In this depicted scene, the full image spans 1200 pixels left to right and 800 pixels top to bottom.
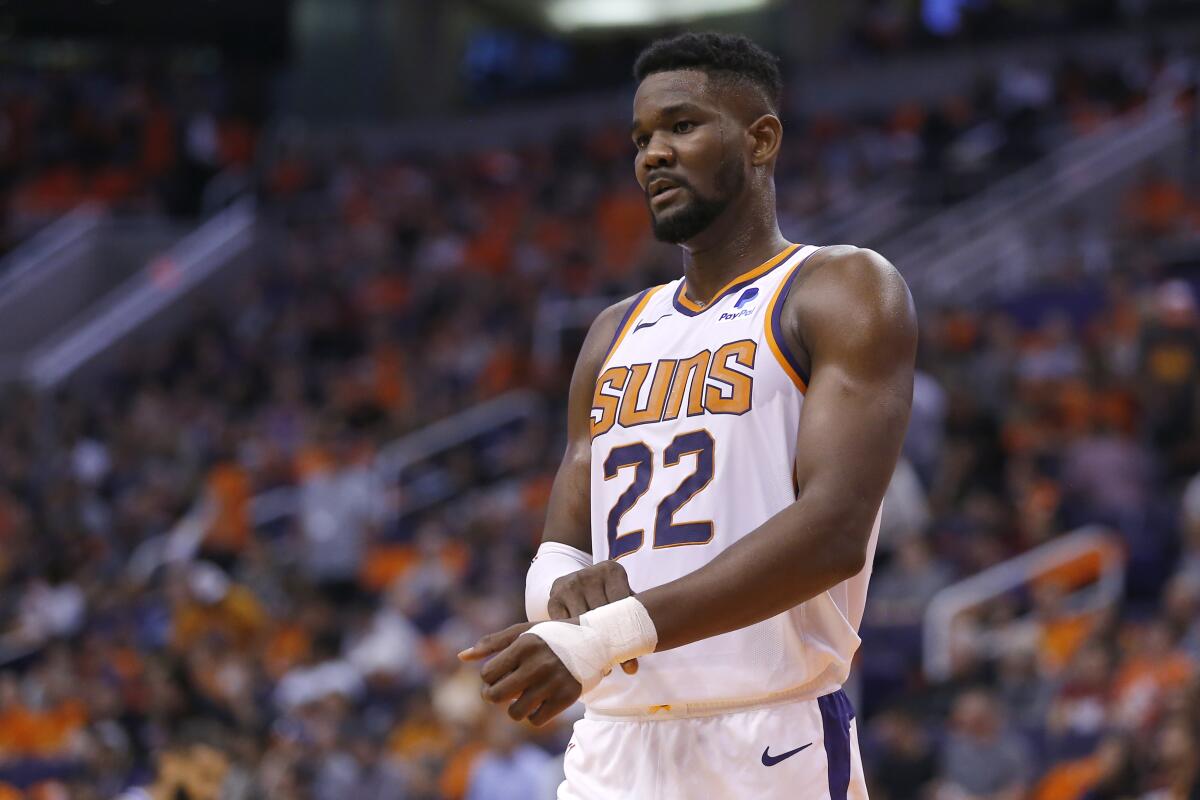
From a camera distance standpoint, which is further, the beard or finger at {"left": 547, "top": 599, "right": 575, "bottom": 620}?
the beard

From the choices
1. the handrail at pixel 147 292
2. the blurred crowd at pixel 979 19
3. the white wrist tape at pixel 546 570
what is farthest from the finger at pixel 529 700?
the blurred crowd at pixel 979 19

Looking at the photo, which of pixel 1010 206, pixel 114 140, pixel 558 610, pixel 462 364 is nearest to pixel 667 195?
pixel 558 610

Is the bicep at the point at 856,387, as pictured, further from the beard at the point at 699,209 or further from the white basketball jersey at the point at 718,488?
the beard at the point at 699,209

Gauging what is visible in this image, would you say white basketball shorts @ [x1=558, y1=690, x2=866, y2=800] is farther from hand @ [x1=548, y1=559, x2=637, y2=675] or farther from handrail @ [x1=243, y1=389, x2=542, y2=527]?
handrail @ [x1=243, y1=389, x2=542, y2=527]

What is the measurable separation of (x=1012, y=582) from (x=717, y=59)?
6.89m

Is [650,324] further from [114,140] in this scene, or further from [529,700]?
[114,140]

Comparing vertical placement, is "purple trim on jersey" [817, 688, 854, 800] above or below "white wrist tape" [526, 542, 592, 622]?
below

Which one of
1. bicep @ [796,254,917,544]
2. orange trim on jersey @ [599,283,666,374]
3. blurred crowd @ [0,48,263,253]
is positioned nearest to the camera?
bicep @ [796,254,917,544]

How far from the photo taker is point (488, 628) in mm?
10617

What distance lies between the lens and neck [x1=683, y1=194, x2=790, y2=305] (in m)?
3.23

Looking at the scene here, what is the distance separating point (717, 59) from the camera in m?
3.13

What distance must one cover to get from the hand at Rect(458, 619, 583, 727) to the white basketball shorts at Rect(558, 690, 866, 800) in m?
0.49

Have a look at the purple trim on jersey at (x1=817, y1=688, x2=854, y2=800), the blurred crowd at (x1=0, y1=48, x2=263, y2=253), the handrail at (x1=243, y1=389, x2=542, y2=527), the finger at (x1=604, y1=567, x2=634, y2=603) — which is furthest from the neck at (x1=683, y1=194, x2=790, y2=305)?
the blurred crowd at (x1=0, y1=48, x2=263, y2=253)

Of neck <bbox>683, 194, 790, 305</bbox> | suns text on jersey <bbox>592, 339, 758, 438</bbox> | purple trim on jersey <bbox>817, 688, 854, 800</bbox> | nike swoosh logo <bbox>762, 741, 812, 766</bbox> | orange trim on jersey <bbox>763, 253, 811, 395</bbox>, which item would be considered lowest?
purple trim on jersey <bbox>817, 688, 854, 800</bbox>
